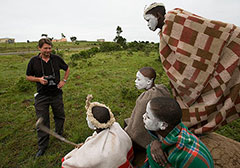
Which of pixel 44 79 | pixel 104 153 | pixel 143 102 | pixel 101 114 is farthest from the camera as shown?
pixel 44 79

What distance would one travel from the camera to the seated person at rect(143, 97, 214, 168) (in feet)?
4.93

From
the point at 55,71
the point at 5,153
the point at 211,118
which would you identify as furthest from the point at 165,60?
the point at 5,153

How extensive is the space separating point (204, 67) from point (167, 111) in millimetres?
917

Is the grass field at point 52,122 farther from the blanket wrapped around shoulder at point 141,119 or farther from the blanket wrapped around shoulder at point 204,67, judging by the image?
the blanket wrapped around shoulder at point 204,67

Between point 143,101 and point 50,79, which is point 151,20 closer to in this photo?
point 143,101

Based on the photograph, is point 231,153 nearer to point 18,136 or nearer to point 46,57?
point 46,57

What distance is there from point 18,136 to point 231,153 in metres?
4.70

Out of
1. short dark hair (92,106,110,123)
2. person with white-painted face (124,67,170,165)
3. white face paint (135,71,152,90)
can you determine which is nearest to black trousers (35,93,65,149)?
short dark hair (92,106,110,123)

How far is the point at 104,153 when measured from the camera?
2.09 metres

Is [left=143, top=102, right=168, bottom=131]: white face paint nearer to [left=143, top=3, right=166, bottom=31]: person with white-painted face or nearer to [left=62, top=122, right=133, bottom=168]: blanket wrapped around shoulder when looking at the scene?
[left=62, top=122, right=133, bottom=168]: blanket wrapped around shoulder

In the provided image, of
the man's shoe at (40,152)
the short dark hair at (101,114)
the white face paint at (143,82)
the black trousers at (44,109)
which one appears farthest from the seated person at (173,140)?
the man's shoe at (40,152)

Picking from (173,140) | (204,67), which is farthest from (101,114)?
(204,67)

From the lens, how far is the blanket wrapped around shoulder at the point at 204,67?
6.29 ft

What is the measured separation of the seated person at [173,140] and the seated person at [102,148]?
693 millimetres
